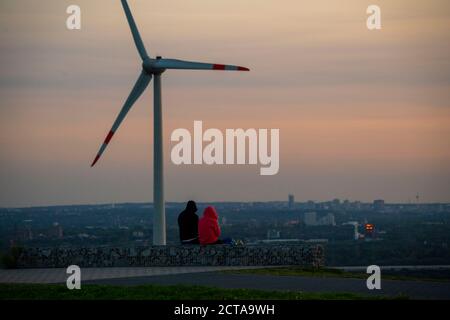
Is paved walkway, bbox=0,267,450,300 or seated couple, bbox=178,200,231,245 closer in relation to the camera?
paved walkway, bbox=0,267,450,300

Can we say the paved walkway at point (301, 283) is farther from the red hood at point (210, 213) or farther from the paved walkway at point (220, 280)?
the red hood at point (210, 213)

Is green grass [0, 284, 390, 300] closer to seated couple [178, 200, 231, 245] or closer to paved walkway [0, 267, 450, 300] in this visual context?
paved walkway [0, 267, 450, 300]

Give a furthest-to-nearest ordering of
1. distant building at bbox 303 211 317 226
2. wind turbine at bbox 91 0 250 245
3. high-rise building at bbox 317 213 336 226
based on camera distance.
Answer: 1. distant building at bbox 303 211 317 226
2. high-rise building at bbox 317 213 336 226
3. wind turbine at bbox 91 0 250 245

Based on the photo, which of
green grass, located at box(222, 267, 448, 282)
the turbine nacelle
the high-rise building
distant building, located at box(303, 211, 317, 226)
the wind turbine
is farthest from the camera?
distant building, located at box(303, 211, 317, 226)

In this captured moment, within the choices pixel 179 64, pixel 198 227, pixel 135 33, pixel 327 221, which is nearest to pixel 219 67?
pixel 179 64

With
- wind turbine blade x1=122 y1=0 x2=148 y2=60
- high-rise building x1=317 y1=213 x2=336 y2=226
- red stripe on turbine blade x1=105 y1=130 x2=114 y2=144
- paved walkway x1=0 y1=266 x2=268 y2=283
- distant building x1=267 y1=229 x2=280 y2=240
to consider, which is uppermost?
wind turbine blade x1=122 y1=0 x2=148 y2=60

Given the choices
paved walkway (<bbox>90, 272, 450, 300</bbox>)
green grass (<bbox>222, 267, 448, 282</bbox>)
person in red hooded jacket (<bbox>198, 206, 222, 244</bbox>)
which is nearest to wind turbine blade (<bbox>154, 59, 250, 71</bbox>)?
person in red hooded jacket (<bbox>198, 206, 222, 244</bbox>)

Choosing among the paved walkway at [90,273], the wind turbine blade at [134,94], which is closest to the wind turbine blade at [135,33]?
the wind turbine blade at [134,94]
